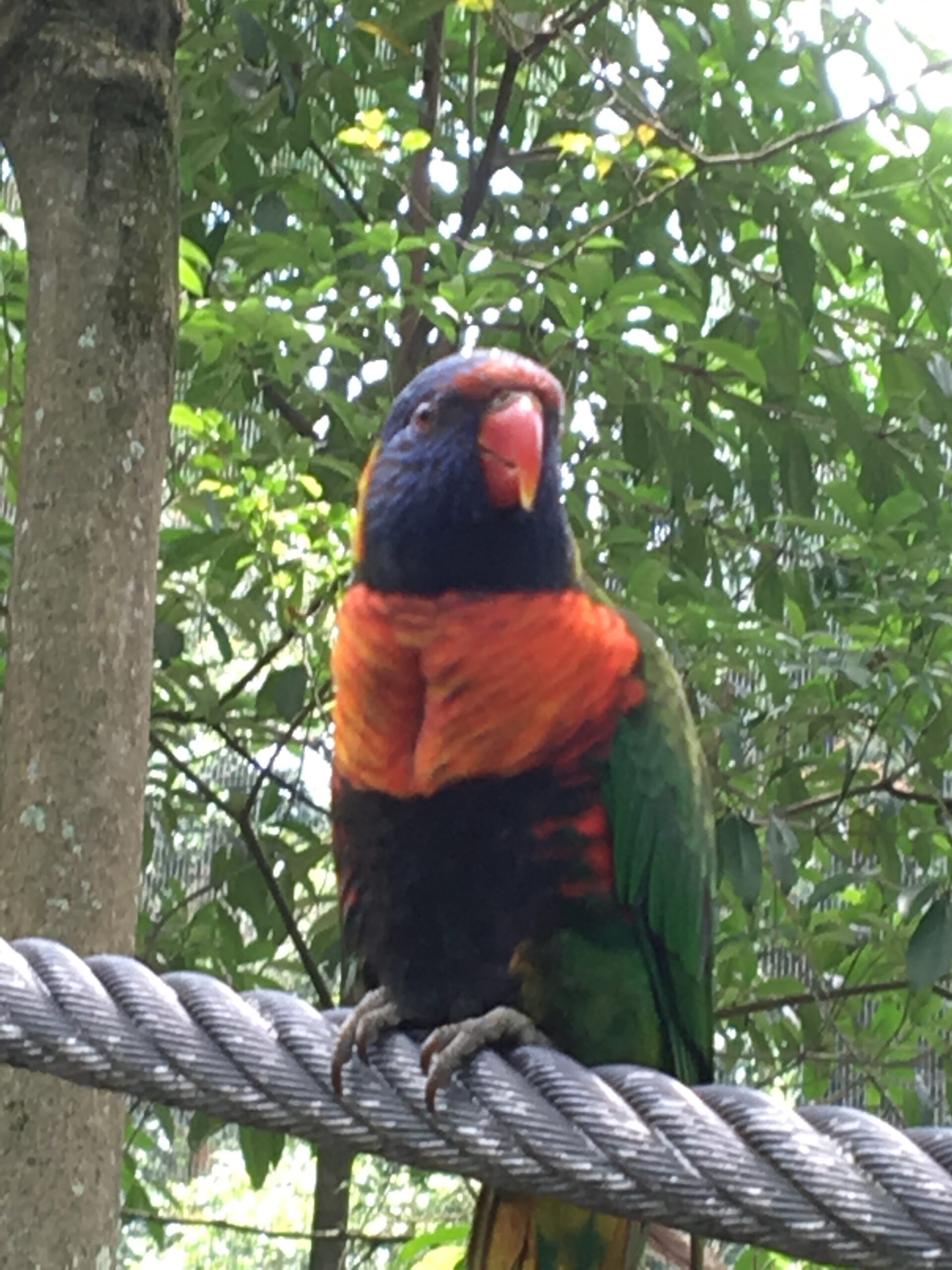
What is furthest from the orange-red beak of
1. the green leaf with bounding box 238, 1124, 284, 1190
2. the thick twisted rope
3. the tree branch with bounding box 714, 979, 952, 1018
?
the green leaf with bounding box 238, 1124, 284, 1190

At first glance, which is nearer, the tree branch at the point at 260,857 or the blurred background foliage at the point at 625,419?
the blurred background foliage at the point at 625,419

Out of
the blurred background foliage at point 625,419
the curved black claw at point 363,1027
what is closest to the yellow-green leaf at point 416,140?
the blurred background foliage at point 625,419

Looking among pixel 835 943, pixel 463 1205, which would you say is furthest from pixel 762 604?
pixel 463 1205

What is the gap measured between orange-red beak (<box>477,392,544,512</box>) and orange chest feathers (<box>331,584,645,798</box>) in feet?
0.41

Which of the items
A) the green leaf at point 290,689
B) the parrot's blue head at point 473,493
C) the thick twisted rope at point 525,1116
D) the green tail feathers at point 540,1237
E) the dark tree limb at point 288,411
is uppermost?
the dark tree limb at point 288,411

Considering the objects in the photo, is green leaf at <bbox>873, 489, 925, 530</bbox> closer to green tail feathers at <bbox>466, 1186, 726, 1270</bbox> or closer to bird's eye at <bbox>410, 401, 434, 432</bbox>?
bird's eye at <bbox>410, 401, 434, 432</bbox>

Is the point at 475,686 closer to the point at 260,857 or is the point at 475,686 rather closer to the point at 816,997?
the point at 260,857

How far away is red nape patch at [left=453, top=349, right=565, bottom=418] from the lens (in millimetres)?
1535

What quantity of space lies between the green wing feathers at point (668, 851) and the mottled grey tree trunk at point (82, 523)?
56 cm

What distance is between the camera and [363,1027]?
4.25 ft

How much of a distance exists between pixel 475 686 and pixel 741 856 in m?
Result: 0.78

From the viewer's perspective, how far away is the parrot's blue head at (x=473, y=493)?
4.88ft

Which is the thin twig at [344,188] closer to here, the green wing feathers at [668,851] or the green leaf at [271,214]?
the green leaf at [271,214]

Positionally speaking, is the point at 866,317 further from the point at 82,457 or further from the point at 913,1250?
the point at 913,1250
